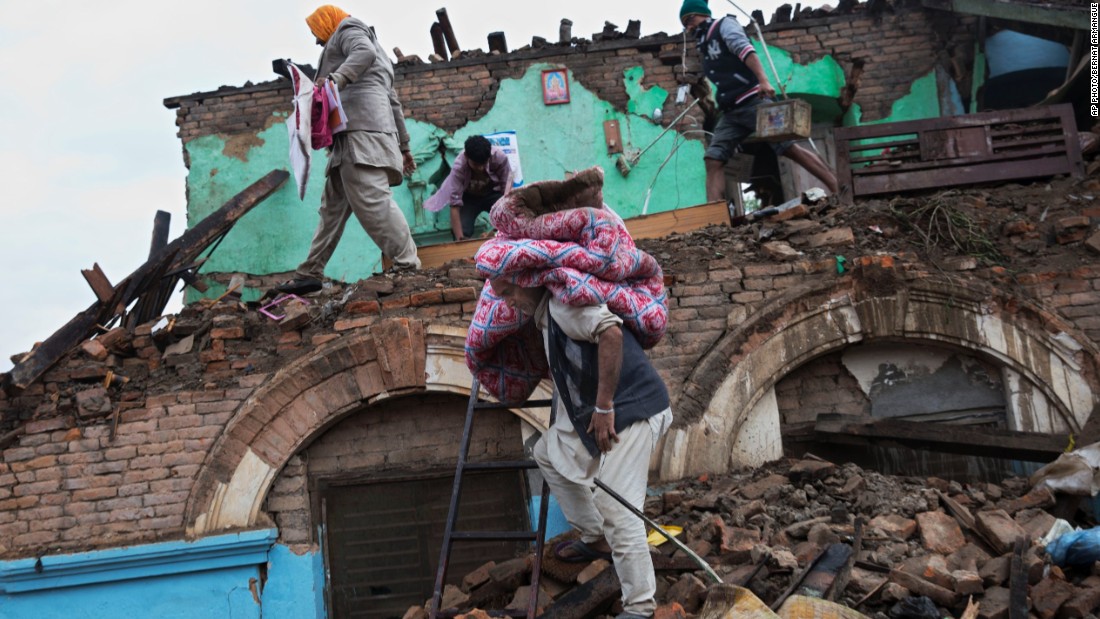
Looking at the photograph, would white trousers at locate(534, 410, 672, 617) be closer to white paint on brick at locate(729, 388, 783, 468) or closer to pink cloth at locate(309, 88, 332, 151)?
white paint on brick at locate(729, 388, 783, 468)

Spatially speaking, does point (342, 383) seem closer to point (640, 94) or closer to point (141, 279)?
point (141, 279)

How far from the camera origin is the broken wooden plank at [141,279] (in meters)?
6.31

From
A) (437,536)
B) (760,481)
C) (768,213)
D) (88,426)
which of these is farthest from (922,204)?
(88,426)

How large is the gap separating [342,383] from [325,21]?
8.49ft

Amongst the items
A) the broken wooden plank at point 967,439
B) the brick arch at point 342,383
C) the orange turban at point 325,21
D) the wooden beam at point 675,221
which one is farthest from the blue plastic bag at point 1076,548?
the orange turban at point 325,21

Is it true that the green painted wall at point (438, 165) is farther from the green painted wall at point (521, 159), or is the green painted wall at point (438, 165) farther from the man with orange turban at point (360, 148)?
the man with orange turban at point (360, 148)

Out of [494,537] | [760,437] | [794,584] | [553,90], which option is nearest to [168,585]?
[494,537]

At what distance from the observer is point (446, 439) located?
6.48 metres

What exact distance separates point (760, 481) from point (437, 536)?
2.20 m

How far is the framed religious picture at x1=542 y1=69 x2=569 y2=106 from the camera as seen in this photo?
9.70 m

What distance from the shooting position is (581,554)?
14.3 ft

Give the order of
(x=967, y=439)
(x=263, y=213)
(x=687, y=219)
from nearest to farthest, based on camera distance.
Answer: (x=967, y=439) < (x=687, y=219) < (x=263, y=213)

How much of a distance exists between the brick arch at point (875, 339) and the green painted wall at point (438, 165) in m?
3.53

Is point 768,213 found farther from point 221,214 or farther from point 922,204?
point 221,214
